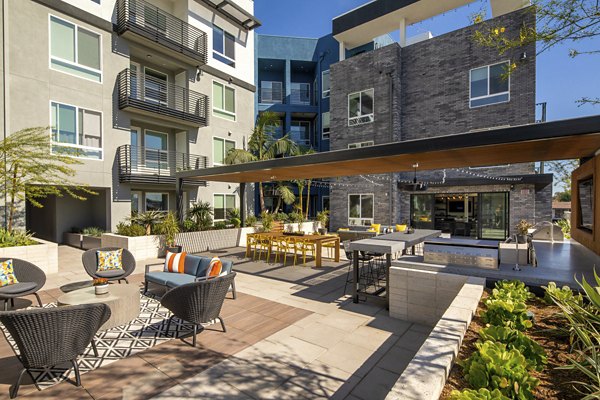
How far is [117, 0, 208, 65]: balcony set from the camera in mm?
11805

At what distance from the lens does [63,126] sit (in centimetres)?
1047

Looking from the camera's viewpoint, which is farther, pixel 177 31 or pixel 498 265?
pixel 177 31

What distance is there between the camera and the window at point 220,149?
1587 centimetres

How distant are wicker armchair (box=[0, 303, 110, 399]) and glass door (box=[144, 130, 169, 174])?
11098 millimetres

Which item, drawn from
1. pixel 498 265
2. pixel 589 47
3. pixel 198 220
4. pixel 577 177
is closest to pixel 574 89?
pixel 589 47

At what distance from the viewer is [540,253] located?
6.62m

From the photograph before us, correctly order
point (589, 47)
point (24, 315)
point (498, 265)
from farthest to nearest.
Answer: point (498, 265) < point (589, 47) < point (24, 315)

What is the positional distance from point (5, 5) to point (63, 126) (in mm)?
3873

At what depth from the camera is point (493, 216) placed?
1353 cm

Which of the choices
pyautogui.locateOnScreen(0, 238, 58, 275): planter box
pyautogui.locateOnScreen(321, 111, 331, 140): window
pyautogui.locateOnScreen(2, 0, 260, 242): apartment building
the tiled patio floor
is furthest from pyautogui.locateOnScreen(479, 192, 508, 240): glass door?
pyautogui.locateOnScreen(0, 238, 58, 275): planter box

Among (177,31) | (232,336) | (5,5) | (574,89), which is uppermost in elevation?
(177,31)

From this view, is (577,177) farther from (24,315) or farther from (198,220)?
(198,220)

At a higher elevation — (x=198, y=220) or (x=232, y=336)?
(x=198, y=220)

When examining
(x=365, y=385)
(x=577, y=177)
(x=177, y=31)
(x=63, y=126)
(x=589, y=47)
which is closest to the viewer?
(x=365, y=385)
